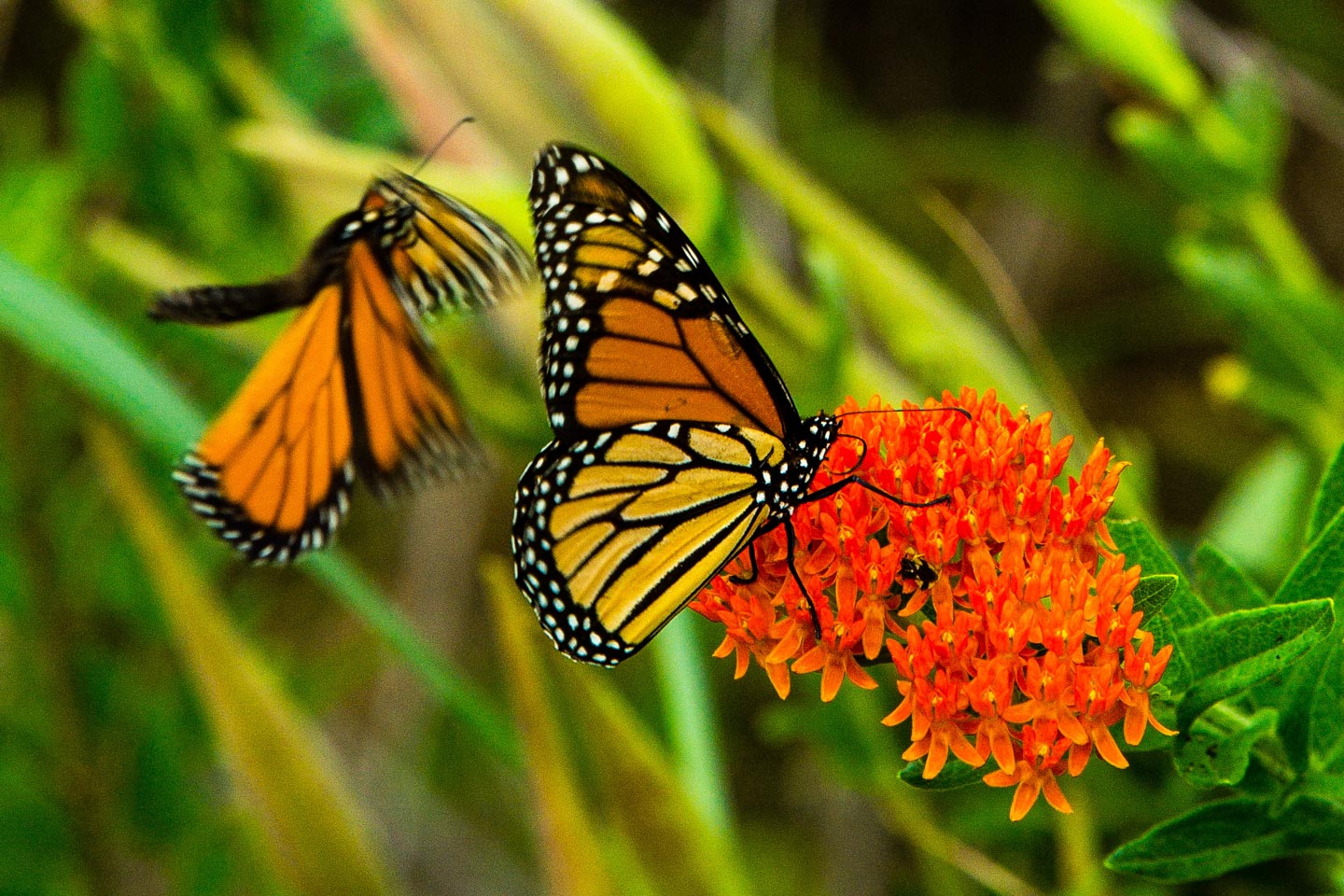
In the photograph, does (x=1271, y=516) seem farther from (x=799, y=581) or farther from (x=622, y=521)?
(x=799, y=581)

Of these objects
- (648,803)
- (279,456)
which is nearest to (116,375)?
(279,456)

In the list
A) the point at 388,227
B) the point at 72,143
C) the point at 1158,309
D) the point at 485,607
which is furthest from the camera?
the point at 485,607

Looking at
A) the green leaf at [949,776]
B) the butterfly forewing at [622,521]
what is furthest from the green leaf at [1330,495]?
the butterfly forewing at [622,521]

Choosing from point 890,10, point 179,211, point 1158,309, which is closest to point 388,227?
point 179,211

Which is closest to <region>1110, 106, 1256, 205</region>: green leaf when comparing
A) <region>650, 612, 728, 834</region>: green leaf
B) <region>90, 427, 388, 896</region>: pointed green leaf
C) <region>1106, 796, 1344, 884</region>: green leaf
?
<region>650, 612, 728, 834</region>: green leaf

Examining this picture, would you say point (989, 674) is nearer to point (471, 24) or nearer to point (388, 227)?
point (388, 227)

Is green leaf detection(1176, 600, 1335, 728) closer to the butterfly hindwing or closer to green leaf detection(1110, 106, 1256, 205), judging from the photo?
the butterfly hindwing
